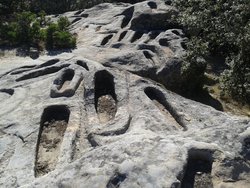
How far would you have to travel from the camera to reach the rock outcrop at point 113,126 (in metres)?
5.29

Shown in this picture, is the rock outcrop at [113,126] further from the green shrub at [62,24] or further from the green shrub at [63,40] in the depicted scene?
the green shrub at [62,24]

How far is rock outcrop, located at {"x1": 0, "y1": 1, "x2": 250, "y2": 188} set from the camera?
5.29 meters

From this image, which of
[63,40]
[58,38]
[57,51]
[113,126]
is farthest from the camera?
[58,38]

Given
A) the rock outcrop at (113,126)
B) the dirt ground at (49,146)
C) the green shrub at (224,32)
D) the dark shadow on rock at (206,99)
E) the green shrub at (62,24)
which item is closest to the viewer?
the rock outcrop at (113,126)

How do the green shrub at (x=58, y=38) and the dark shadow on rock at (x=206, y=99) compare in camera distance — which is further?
the green shrub at (x=58, y=38)

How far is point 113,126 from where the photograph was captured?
22.6 ft

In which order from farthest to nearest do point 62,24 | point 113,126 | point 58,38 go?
point 62,24 < point 58,38 < point 113,126

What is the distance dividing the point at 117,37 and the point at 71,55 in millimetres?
2030

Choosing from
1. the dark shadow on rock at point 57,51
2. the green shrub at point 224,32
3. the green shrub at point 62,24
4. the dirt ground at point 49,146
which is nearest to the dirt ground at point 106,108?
the dirt ground at point 49,146

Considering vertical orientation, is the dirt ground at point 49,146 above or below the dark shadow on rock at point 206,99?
above

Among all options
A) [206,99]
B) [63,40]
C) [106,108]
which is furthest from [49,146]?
[63,40]

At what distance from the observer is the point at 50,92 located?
346 inches

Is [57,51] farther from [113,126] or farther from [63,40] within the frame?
[113,126]

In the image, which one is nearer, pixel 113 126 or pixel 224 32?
pixel 113 126
